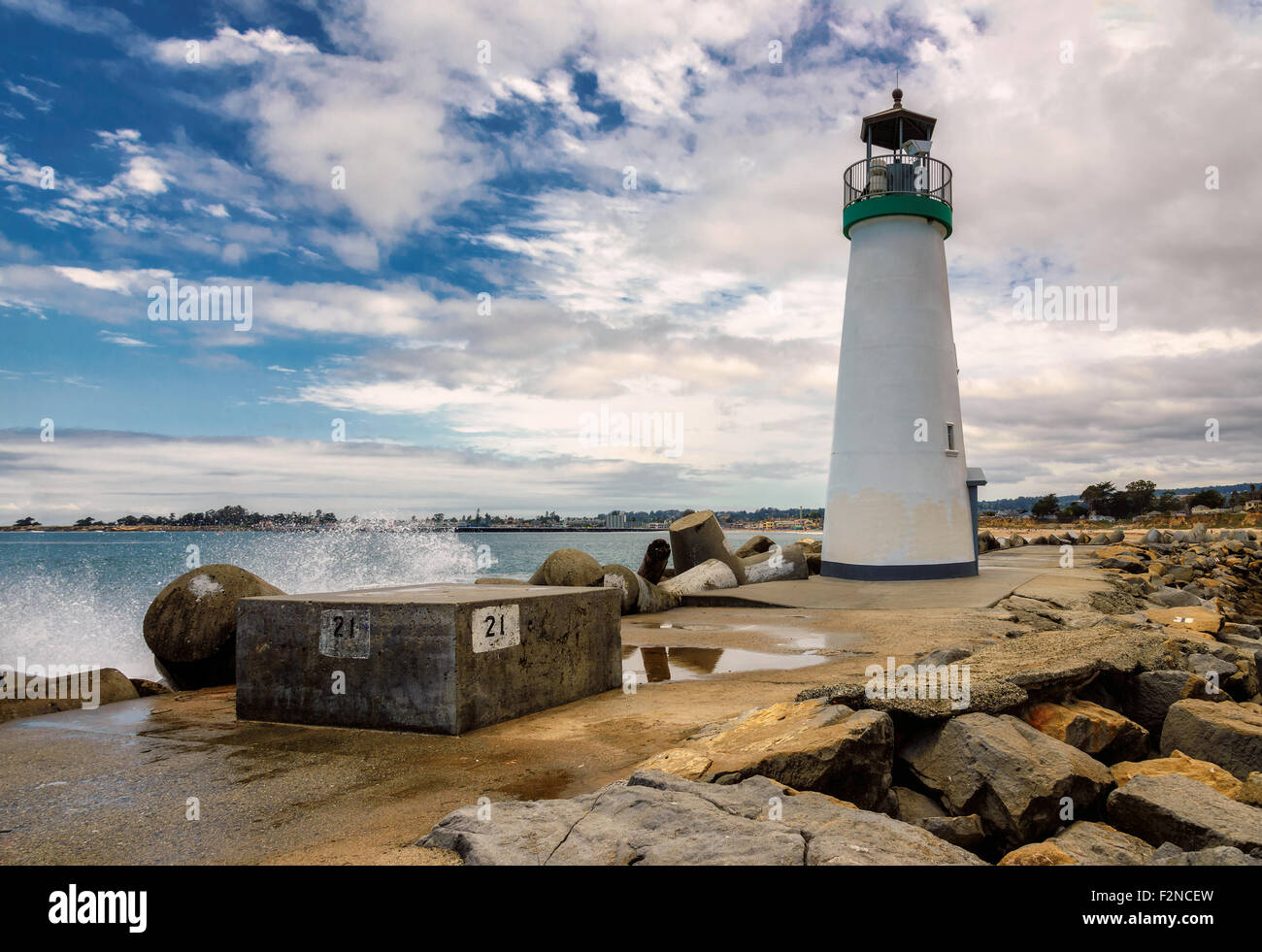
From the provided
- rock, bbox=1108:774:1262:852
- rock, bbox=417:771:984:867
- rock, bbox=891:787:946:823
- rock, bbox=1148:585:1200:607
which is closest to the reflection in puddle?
rock, bbox=891:787:946:823

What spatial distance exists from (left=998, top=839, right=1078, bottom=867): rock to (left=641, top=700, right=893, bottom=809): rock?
2.79 ft

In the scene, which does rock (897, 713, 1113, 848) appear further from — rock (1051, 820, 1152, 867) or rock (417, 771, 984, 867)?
rock (417, 771, 984, 867)

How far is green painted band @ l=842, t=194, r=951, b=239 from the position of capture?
1534cm

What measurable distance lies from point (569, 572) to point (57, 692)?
6.95m

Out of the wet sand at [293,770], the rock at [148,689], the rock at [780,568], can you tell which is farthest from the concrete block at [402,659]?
the rock at [780,568]

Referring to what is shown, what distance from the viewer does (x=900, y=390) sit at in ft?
50.2

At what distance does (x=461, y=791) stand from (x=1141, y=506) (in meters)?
75.1

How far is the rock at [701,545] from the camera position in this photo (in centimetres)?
1658

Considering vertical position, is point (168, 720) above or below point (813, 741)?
below

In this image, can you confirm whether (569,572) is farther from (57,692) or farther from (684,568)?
(57,692)
